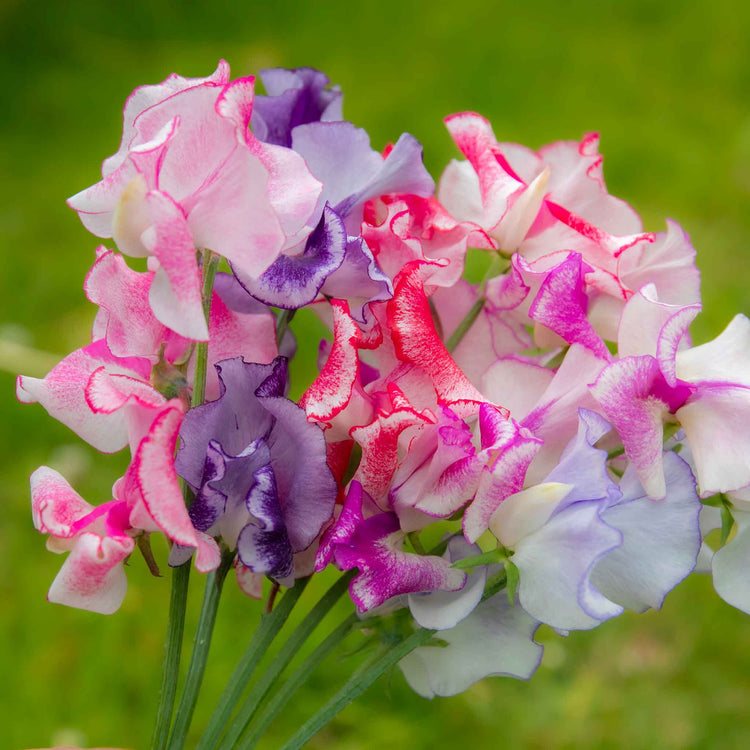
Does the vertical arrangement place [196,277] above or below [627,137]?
above

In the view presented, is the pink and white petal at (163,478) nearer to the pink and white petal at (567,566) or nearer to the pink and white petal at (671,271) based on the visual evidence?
the pink and white petal at (567,566)

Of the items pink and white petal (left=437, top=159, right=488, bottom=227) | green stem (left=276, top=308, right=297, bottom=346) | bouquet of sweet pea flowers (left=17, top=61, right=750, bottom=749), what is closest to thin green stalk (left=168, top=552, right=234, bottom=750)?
bouquet of sweet pea flowers (left=17, top=61, right=750, bottom=749)

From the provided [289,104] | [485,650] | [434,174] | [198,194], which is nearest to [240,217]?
[198,194]

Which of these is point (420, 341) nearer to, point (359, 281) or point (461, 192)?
point (359, 281)

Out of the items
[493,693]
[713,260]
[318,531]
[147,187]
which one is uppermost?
[147,187]

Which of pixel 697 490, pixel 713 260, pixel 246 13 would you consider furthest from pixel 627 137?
pixel 697 490

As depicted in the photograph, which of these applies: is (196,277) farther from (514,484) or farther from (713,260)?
(713,260)
